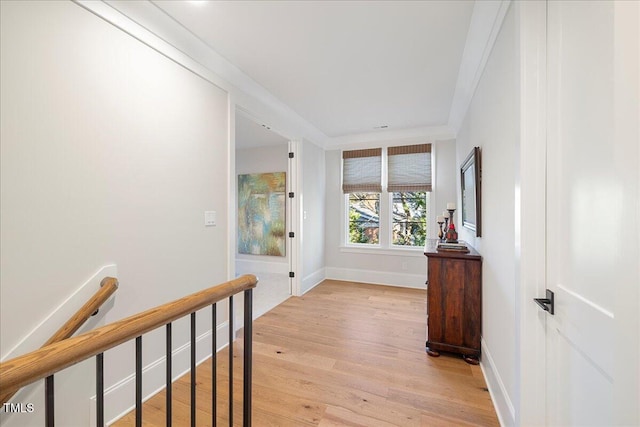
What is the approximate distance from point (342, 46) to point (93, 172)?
6.40 ft

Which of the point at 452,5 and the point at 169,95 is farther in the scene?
the point at 169,95

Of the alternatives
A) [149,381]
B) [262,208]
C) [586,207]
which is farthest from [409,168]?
[149,381]

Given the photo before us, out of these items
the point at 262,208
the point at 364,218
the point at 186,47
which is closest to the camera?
the point at 186,47

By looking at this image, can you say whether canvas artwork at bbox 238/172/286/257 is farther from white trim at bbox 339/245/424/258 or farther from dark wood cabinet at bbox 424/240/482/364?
dark wood cabinet at bbox 424/240/482/364

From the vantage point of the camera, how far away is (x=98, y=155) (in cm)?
154

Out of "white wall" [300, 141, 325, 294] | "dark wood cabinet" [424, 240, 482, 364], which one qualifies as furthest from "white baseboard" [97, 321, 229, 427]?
"dark wood cabinet" [424, 240, 482, 364]

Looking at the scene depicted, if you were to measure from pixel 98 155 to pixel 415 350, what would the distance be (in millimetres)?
2847

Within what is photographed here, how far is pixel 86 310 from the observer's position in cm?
138

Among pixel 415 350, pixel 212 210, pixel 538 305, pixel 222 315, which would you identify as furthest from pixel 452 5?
pixel 222 315

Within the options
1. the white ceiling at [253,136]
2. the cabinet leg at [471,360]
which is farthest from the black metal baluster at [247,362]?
the white ceiling at [253,136]

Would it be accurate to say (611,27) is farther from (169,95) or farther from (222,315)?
(222,315)

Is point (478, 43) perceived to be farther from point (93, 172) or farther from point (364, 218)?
point (364, 218)

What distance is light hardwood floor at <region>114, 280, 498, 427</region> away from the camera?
1.65m

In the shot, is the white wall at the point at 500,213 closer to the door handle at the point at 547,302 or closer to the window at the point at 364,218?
the door handle at the point at 547,302
